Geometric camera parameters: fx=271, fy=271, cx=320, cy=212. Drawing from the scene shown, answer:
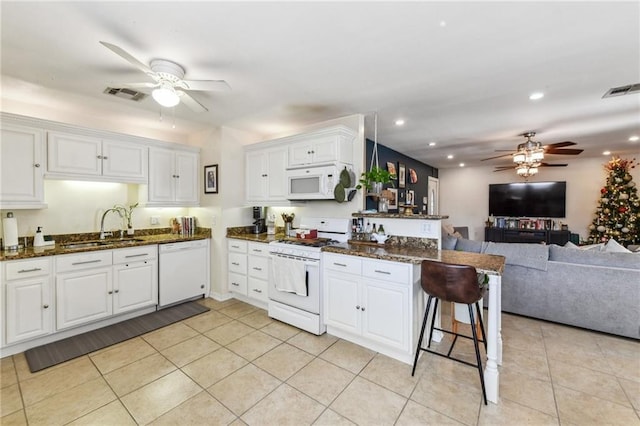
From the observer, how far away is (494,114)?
11.7 ft

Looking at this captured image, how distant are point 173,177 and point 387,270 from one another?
10.8 ft

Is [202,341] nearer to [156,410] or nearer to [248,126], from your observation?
[156,410]

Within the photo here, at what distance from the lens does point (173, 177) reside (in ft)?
13.0

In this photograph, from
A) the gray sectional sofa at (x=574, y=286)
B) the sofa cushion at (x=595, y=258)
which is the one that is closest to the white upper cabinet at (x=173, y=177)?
the gray sectional sofa at (x=574, y=286)

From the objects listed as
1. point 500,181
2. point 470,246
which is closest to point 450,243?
point 470,246

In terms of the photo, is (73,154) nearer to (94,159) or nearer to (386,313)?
(94,159)

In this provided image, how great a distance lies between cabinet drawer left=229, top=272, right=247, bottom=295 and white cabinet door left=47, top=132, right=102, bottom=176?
82.5 inches

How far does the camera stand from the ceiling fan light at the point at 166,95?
2.19 metres

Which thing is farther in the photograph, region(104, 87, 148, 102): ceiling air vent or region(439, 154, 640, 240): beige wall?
region(439, 154, 640, 240): beige wall

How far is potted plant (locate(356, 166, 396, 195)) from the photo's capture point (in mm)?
3137

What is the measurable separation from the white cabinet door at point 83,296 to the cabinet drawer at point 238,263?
4.60ft

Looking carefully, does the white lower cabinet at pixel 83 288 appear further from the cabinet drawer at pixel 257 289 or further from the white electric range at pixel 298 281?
the white electric range at pixel 298 281

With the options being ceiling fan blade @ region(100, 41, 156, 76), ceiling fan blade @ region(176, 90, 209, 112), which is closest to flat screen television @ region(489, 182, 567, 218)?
ceiling fan blade @ region(176, 90, 209, 112)

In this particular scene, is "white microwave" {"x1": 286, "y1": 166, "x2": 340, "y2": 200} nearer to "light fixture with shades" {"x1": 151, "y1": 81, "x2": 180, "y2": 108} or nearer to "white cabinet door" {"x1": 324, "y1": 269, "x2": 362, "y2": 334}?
"white cabinet door" {"x1": 324, "y1": 269, "x2": 362, "y2": 334}
